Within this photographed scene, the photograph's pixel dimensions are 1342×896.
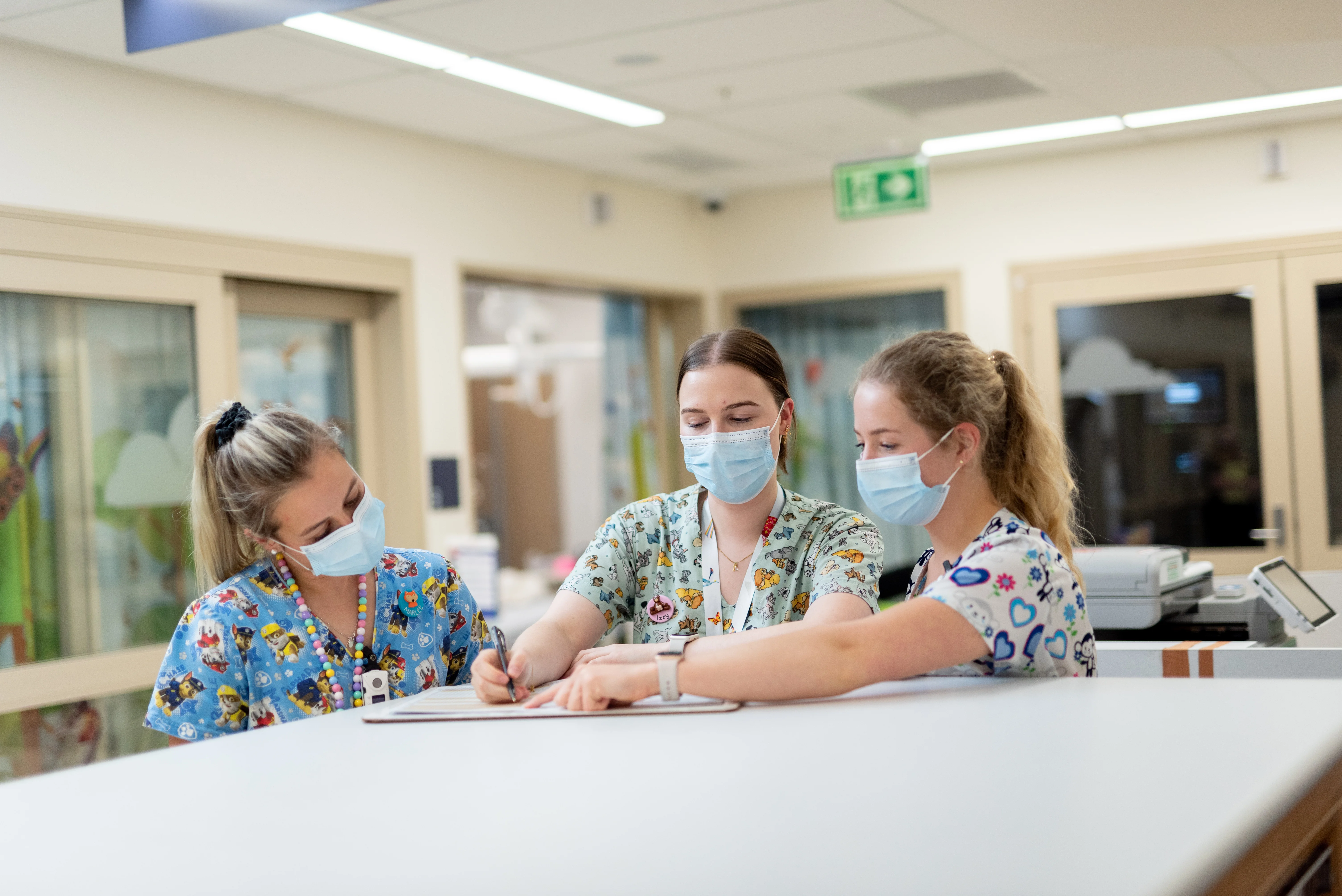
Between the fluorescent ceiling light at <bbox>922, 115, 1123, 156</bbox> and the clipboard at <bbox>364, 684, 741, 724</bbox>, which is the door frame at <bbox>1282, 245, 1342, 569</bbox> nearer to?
the fluorescent ceiling light at <bbox>922, 115, 1123, 156</bbox>

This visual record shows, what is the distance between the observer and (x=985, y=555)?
143cm

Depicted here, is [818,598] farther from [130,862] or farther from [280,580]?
[130,862]

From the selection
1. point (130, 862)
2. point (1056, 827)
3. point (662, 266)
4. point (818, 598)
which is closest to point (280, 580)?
point (818, 598)

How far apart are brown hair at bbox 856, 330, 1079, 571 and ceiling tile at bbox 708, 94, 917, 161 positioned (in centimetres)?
287

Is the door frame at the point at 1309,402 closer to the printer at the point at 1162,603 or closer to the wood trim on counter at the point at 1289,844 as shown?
the printer at the point at 1162,603

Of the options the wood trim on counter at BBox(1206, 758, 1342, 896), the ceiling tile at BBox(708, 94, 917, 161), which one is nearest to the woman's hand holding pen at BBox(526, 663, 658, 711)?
the wood trim on counter at BBox(1206, 758, 1342, 896)

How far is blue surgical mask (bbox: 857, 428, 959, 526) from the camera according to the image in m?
1.65

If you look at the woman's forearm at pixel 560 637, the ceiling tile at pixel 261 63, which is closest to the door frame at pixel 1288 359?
the ceiling tile at pixel 261 63

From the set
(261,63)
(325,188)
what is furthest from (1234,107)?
(261,63)

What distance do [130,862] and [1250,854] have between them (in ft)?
2.77

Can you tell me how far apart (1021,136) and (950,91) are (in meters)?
0.84

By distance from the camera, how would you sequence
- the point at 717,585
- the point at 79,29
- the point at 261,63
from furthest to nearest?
the point at 261,63 → the point at 79,29 → the point at 717,585

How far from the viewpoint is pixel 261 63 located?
3615 millimetres

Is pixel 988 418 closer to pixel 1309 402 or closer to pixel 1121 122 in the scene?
pixel 1121 122
